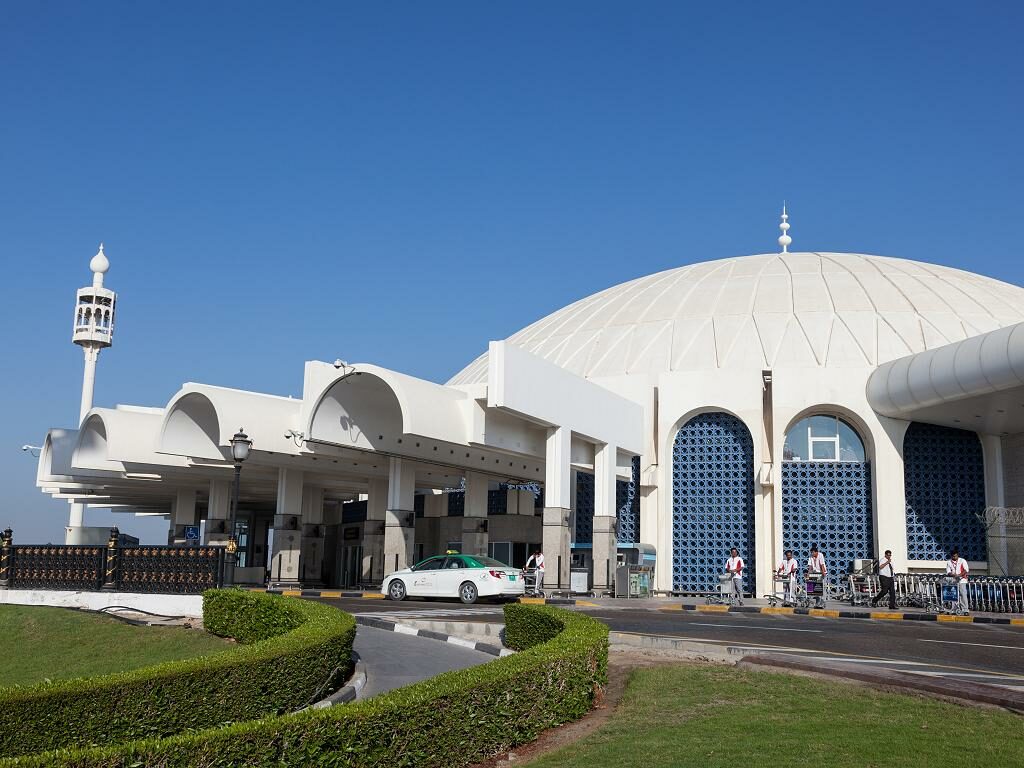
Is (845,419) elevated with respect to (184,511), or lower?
elevated

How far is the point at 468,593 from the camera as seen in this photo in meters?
24.1

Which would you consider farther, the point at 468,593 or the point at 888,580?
the point at 888,580

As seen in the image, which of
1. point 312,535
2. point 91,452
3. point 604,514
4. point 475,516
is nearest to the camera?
point 604,514

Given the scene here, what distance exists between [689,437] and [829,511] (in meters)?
5.01

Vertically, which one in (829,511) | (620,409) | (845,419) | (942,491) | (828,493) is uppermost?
(620,409)

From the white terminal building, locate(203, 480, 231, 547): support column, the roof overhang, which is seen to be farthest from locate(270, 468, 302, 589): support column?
the roof overhang

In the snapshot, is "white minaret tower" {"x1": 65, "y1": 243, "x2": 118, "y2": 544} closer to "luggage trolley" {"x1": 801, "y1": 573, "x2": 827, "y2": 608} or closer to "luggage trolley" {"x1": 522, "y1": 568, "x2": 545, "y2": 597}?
"luggage trolley" {"x1": 522, "y1": 568, "x2": 545, "y2": 597}

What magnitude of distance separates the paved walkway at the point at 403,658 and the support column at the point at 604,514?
49.2 feet

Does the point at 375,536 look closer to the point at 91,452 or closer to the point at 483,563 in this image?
the point at 91,452

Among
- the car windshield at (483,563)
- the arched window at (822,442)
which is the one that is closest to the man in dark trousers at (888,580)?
the arched window at (822,442)

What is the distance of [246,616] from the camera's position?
50.8 feet

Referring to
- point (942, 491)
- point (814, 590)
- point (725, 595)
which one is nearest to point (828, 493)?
point (942, 491)

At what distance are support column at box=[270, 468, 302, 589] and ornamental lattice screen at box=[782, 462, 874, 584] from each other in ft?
55.3

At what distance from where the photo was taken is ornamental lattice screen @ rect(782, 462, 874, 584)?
1236 inches
